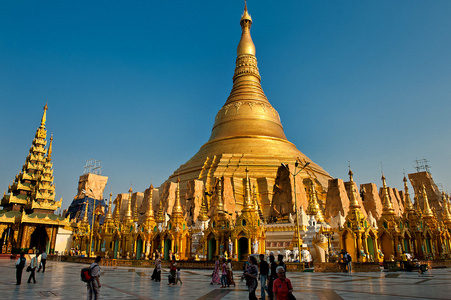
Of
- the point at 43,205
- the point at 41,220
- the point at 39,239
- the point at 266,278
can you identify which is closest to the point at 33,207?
the point at 43,205

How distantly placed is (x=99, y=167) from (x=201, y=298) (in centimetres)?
7582

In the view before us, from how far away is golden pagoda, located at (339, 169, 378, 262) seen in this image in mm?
21609

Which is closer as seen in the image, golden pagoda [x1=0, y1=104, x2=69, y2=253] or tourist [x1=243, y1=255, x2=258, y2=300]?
tourist [x1=243, y1=255, x2=258, y2=300]

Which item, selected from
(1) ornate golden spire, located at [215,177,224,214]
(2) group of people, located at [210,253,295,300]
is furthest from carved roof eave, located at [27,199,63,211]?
(2) group of people, located at [210,253,295,300]

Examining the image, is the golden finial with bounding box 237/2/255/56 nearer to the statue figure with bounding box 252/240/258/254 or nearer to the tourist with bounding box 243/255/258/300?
the statue figure with bounding box 252/240/258/254

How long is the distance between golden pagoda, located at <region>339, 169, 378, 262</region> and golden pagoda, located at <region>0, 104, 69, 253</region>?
91.0ft

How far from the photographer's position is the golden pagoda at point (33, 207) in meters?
34.2

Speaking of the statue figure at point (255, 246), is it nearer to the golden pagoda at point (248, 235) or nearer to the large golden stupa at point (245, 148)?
the golden pagoda at point (248, 235)

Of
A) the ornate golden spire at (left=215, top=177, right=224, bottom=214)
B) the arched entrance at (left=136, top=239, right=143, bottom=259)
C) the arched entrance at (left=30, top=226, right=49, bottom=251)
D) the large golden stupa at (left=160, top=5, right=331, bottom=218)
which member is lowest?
the arched entrance at (left=136, top=239, right=143, bottom=259)

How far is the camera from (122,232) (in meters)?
28.9

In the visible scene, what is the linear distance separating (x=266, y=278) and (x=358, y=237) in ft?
46.7

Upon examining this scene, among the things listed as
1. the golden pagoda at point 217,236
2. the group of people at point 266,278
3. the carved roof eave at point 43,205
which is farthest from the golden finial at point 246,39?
the group of people at point 266,278

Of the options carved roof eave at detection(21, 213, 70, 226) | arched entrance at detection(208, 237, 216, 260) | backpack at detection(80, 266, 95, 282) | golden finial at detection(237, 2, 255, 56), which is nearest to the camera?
backpack at detection(80, 266, 95, 282)

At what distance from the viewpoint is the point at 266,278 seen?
31.2 ft
